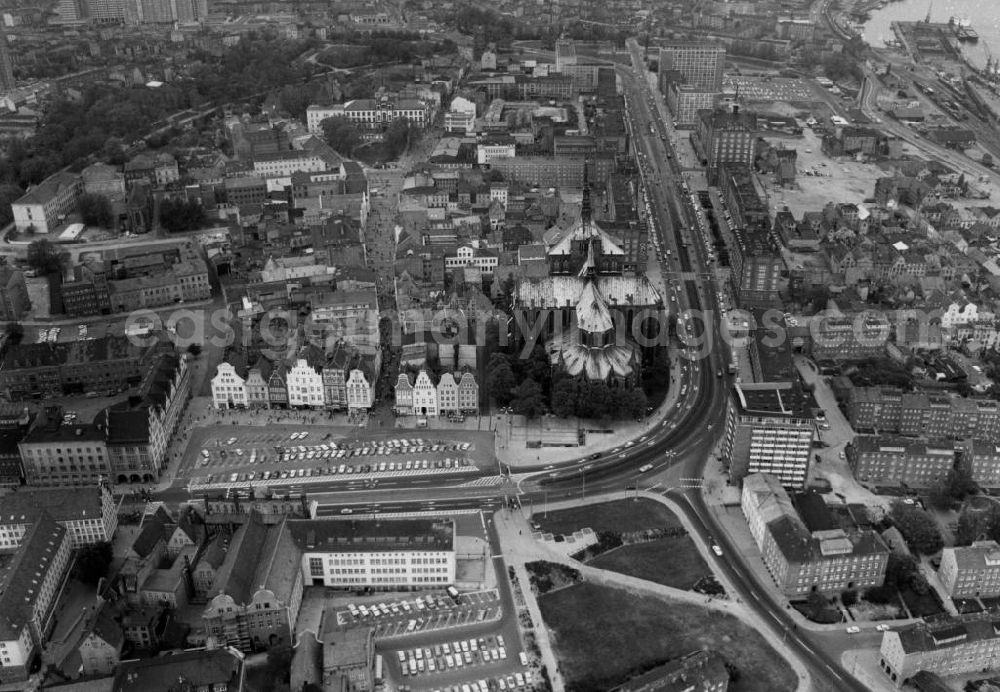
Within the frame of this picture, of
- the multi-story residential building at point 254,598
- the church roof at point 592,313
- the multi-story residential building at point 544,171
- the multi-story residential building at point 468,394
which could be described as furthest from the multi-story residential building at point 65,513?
the multi-story residential building at point 544,171

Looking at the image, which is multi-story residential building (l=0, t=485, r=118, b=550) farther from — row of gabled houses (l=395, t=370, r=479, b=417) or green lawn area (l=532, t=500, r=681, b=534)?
green lawn area (l=532, t=500, r=681, b=534)

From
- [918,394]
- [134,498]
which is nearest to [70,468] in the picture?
[134,498]

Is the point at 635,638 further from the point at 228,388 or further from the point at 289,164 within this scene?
the point at 289,164

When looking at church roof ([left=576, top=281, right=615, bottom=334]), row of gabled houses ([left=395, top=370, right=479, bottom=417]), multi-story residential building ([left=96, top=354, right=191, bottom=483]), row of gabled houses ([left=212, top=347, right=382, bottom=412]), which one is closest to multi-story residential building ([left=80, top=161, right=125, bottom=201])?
row of gabled houses ([left=212, top=347, right=382, bottom=412])

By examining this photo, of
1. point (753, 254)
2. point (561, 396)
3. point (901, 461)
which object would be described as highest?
point (753, 254)

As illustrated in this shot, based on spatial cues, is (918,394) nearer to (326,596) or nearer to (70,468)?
(326,596)

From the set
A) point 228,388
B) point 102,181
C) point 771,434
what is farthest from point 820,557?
point 102,181
